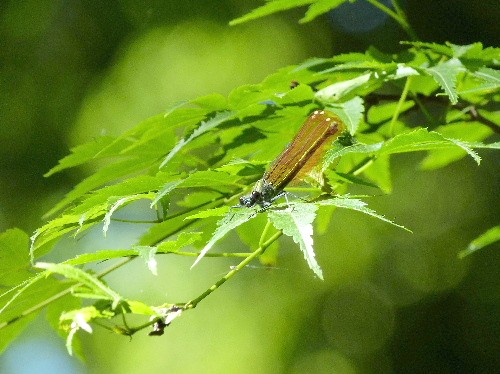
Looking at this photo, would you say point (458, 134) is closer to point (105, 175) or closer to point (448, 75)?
point (448, 75)

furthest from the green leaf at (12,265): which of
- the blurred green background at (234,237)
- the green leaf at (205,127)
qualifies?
the blurred green background at (234,237)

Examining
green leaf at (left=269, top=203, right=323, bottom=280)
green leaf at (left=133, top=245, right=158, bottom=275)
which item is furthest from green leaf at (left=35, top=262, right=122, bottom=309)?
green leaf at (left=269, top=203, right=323, bottom=280)

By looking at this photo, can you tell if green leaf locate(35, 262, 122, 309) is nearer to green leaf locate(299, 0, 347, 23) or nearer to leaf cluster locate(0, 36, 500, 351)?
leaf cluster locate(0, 36, 500, 351)

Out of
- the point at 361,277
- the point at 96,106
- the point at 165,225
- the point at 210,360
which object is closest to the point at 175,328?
the point at 210,360

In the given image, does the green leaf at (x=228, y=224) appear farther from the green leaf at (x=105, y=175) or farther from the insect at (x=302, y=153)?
the green leaf at (x=105, y=175)

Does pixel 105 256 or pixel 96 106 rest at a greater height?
pixel 105 256

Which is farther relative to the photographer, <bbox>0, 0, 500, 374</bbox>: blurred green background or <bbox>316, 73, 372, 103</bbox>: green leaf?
<bbox>0, 0, 500, 374</bbox>: blurred green background

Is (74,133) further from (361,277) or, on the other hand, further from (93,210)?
(93,210)
